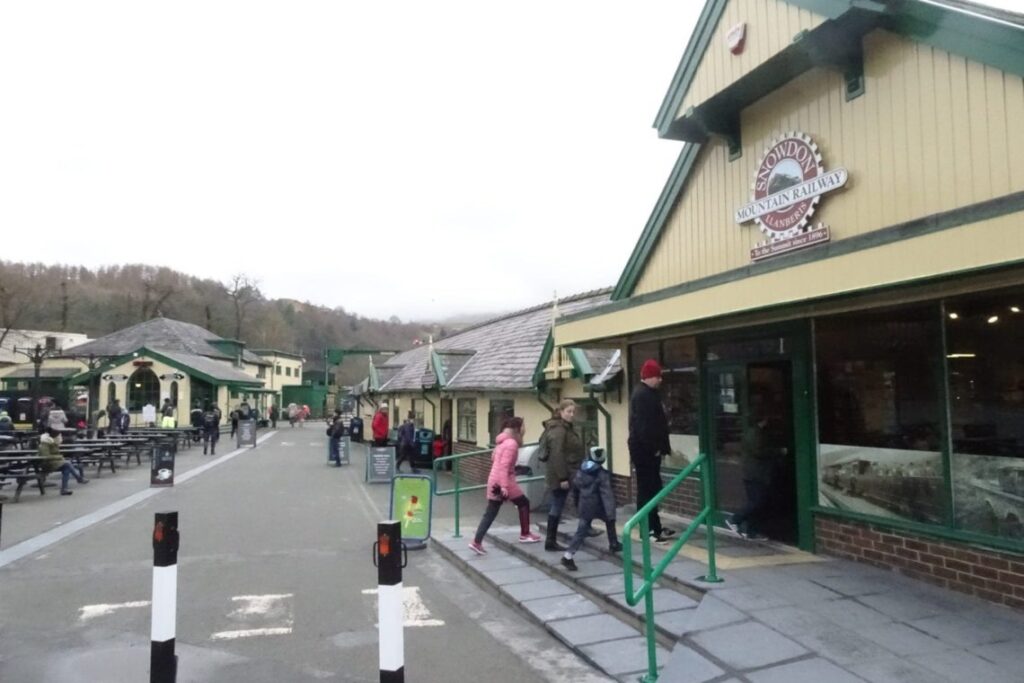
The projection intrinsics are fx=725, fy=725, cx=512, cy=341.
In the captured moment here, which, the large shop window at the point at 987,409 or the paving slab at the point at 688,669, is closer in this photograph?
the paving slab at the point at 688,669

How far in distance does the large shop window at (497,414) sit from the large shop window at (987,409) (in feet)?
33.3

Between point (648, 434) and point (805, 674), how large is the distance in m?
3.05

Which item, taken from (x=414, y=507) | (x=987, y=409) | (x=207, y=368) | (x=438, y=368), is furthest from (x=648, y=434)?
(x=207, y=368)

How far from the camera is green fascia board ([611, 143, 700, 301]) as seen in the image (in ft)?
28.2

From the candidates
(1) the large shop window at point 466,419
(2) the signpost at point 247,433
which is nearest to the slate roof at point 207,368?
(2) the signpost at point 247,433

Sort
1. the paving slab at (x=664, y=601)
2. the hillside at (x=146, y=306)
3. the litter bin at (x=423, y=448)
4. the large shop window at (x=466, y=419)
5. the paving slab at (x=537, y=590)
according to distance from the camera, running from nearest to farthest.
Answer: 1. the paving slab at (x=664, y=601)
2. the paving slab at (x=537, y=590)
3. the large shop window at (x=466, y=419)
4. the litter bin at (x=423, y=448)
5. the hillside at (x=146, y=306)

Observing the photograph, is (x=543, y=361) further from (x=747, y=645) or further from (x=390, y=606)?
(x=390, y=606)

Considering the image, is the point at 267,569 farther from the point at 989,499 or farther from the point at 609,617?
the point at 989,499

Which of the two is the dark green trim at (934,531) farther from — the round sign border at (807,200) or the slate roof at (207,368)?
the slate roof at (207,368)

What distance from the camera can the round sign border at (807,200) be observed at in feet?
21.6

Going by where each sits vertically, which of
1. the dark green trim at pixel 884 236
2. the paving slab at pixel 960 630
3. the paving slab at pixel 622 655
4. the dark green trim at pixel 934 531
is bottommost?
the paving slab at pixel 622 655

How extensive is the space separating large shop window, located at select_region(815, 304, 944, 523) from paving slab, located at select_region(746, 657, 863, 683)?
1.99 metres

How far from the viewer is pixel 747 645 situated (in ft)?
15.1

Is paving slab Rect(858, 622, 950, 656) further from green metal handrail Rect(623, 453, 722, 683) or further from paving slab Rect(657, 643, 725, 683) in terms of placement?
green metal handrail Rect(623, 453, 722, 683)
